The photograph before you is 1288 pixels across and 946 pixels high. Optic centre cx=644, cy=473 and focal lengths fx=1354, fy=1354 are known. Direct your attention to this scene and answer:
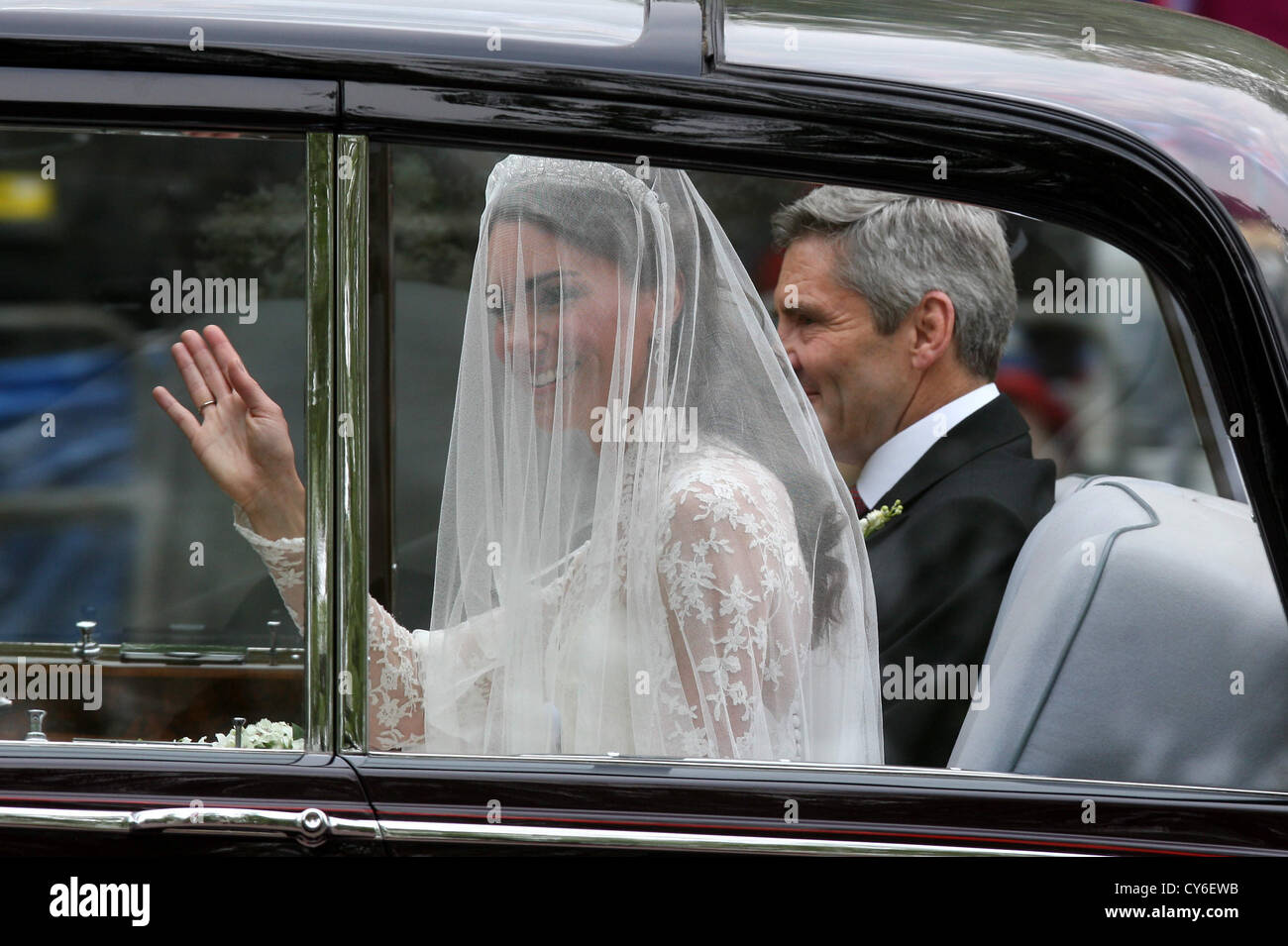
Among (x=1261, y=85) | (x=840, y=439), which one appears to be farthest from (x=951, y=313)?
(x=1261, y=85)

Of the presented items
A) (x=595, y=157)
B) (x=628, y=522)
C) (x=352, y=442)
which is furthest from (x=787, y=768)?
(x=595, y=157)

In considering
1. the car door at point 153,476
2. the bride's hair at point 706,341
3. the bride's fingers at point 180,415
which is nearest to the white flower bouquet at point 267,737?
the car door at point 153,476

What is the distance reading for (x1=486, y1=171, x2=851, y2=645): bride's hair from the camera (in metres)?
1.61

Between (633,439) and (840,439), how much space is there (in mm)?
423

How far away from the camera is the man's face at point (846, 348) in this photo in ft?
6.69

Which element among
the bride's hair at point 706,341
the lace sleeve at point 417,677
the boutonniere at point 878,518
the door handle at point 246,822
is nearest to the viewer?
the door handle at point 246,822

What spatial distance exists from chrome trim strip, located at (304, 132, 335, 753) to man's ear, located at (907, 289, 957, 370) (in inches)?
38.7

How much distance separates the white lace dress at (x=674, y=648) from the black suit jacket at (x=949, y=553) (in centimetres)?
12

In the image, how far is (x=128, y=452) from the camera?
2.11 meters

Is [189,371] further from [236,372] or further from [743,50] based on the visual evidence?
[743,50]

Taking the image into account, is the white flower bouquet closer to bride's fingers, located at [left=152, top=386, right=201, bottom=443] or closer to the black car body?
the black car body

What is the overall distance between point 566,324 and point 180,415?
0.60m

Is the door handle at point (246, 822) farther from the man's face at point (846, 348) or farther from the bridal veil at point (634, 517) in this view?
the man's face at point (846, 348)
